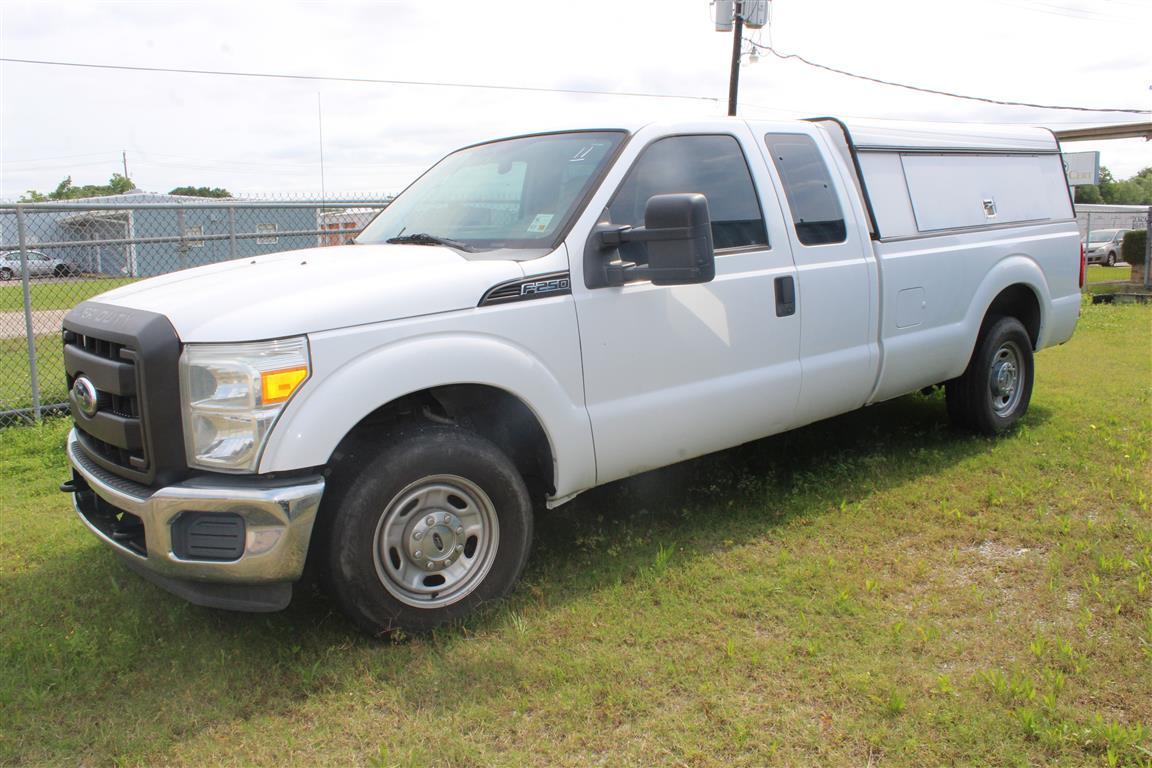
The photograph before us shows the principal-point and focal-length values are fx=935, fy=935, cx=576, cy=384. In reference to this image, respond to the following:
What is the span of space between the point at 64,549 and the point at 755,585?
11.1 ft

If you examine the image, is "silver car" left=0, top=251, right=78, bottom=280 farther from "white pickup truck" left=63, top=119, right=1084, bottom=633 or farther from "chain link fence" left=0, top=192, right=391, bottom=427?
"white pickup truck" left=63, top=119, right=1084, bottom=633

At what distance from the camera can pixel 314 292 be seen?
337cm

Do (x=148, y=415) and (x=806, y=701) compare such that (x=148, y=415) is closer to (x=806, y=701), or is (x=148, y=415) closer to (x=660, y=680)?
(x=660, y=680)

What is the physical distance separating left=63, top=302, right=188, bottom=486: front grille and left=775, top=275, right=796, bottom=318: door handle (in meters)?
2.76

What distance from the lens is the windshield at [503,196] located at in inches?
161

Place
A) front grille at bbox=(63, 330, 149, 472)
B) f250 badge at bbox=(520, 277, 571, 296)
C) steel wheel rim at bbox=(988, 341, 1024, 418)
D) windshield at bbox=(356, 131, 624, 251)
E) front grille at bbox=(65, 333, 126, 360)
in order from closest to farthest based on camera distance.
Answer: front grille at bbox=(63, 330, 149, 472) < front grille at bbox=(65, 333, 126, 360) < f250 badge at bbox=(520, 277, 571, 296) < windshield at bbox=(356, 131, 624, 251) < steel wheel rim at bbox=(988, 341, 1024, 418)

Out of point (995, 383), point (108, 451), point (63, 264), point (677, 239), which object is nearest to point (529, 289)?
point (677, 239)

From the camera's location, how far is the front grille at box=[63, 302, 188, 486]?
3.21 meters

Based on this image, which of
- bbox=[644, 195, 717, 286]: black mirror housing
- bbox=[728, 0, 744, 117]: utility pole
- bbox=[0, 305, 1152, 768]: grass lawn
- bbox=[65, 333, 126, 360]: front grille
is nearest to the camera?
bbox=[0, 305, 1152, 768]: grass lawn

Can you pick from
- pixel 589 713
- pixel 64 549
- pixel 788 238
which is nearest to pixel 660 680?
pixel 589 713

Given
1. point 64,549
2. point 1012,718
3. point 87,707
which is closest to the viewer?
point 1012,718

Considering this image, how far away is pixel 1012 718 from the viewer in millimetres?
3049

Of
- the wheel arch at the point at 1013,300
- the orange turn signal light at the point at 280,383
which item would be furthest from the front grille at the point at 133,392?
the wheel arch at the point at 1013,300

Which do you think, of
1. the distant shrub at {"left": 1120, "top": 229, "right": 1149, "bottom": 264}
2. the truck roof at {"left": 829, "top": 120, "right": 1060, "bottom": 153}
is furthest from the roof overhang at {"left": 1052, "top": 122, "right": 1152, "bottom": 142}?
the truck roof at {"left": 829, "top": 120, "right": 1060, "bottom": 153}
